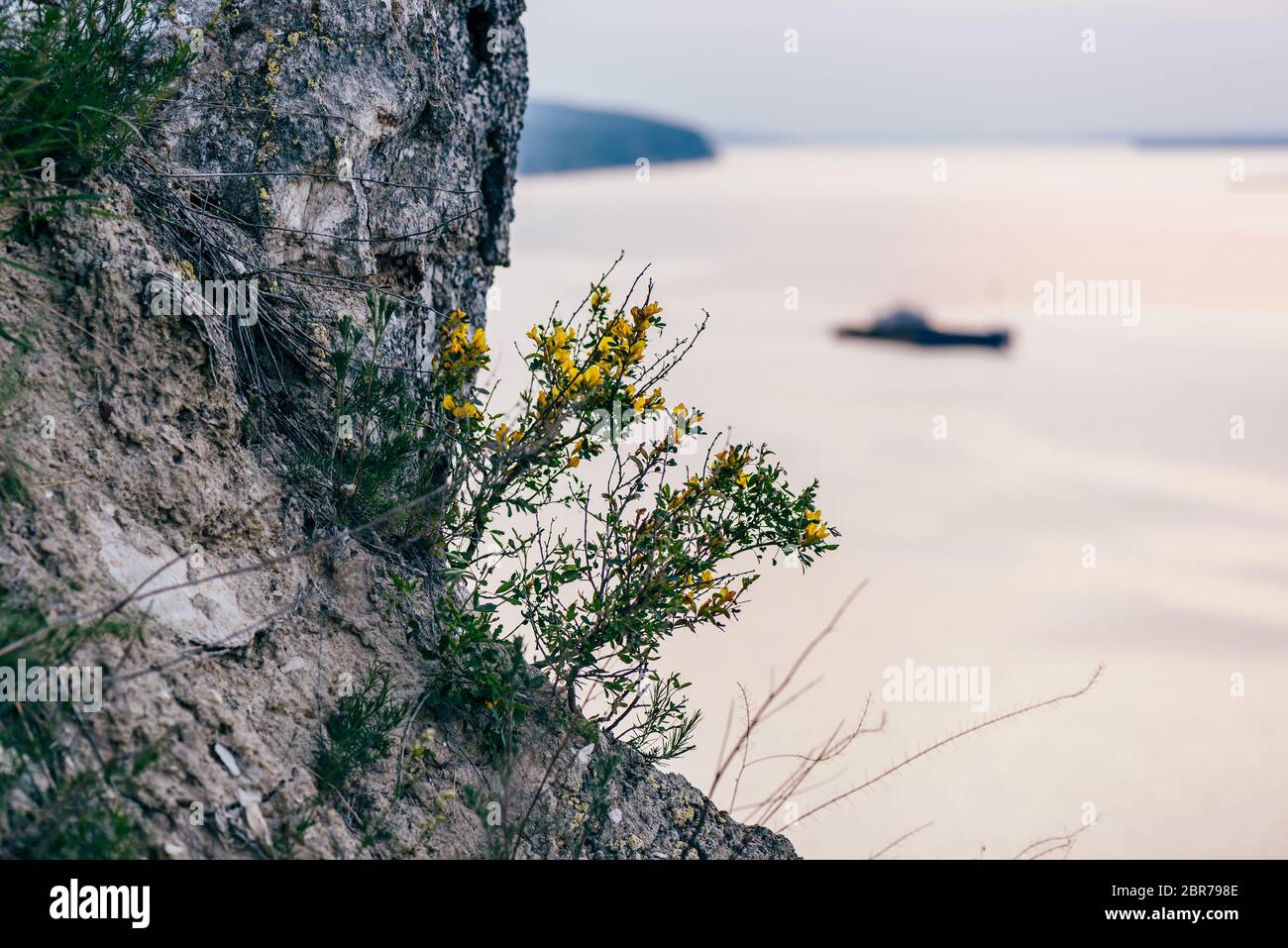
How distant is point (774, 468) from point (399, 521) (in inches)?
44.4

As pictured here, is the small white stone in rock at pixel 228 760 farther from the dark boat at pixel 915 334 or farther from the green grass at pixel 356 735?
the dark boat at pixel 915 334

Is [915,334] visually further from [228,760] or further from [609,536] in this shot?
[228,760]

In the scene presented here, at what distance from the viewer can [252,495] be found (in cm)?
299

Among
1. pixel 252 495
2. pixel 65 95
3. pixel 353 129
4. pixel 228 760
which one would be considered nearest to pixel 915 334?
pixel 353 129

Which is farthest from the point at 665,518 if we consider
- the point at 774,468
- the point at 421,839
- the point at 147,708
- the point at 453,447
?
the point at 147,708

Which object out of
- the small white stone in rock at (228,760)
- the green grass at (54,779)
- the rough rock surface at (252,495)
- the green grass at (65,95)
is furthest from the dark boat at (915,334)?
the green grass at (54,779)

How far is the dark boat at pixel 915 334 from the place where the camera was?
1477cm

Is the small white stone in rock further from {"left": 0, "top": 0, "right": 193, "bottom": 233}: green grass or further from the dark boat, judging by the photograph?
the dark boat

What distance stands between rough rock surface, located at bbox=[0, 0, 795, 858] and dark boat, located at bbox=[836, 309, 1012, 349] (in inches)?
461

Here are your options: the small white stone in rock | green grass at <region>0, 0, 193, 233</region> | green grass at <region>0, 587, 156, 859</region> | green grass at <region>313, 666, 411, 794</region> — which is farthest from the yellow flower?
green grass at <region>0, 0, 193, 233</region>

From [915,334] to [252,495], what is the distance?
1332 centimetres

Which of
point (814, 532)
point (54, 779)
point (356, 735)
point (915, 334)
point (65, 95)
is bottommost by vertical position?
point (356, 735)

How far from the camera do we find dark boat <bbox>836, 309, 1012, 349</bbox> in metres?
14.8

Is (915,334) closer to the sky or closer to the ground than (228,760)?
closer to the sky
